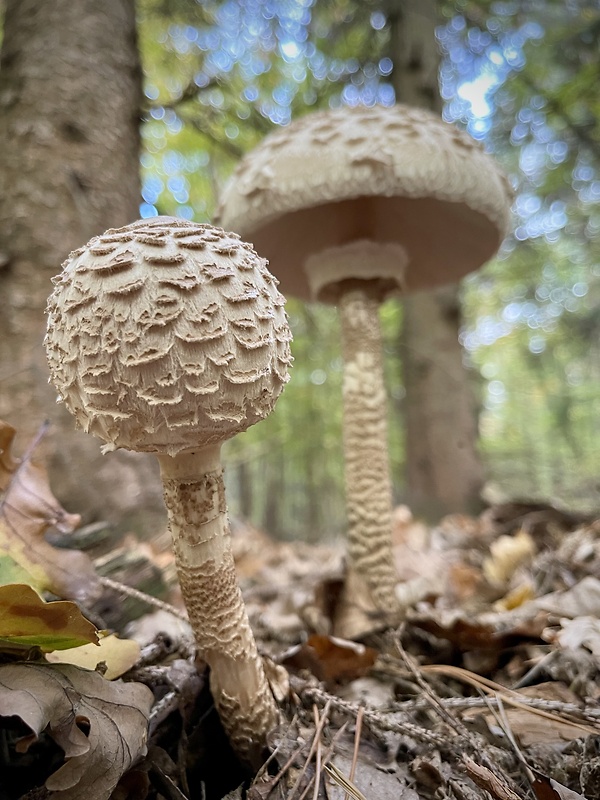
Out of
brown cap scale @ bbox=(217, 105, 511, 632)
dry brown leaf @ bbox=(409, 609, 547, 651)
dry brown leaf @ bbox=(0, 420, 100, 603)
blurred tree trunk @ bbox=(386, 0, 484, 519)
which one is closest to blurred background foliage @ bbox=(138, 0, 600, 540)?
blurred tree trunk @ bbox=(386, 0, 484, 519)

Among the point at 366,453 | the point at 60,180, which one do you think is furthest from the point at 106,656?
the point at 60,180

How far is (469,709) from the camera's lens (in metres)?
1.59

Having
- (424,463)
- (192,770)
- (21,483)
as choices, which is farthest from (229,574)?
(424,463)

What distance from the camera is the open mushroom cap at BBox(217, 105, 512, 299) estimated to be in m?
1.93

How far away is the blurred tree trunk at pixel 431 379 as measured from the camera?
15.6 feet

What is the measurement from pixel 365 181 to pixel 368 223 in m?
0.66

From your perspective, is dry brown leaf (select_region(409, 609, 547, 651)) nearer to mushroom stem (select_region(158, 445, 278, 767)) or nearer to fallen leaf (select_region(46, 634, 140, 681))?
mushroom stem (select_region(158, 445, 278, 767))

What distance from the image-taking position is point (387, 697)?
1.66 meters

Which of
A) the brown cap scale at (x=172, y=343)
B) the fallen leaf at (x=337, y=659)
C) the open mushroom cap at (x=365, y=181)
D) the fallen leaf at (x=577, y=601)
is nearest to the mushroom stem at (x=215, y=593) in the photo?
the brown cap scale at (x=172, y=343)

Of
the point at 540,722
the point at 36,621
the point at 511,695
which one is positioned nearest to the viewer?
the point at 36,621

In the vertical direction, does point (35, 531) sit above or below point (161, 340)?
below

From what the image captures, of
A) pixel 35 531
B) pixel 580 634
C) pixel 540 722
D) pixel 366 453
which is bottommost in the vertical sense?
pixel 540 722

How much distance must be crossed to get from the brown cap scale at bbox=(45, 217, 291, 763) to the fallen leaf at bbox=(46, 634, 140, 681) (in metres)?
0.30

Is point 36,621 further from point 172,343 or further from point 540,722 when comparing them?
point 540,722
